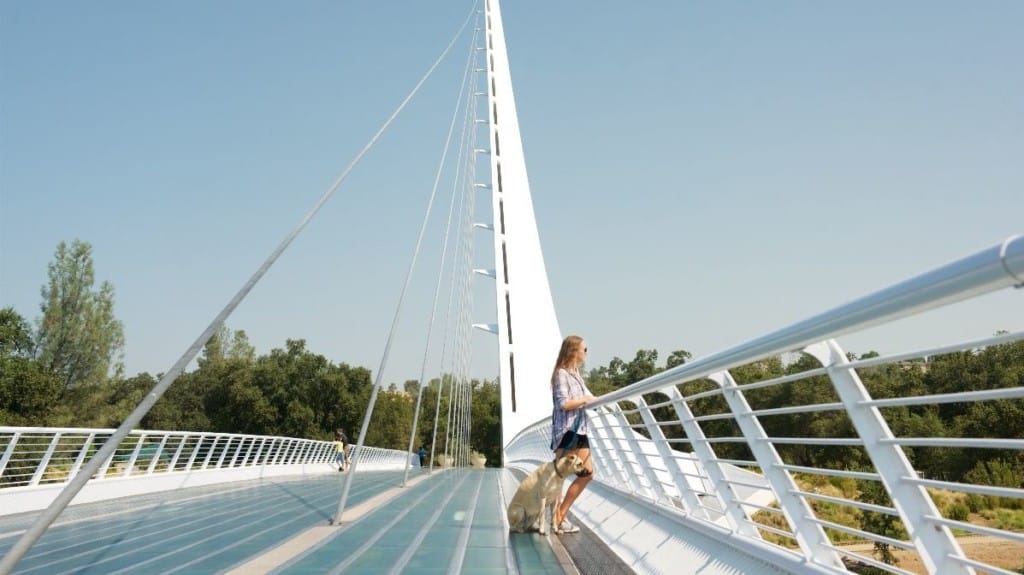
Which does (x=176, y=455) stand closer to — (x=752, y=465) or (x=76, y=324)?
(x=752, y=465)

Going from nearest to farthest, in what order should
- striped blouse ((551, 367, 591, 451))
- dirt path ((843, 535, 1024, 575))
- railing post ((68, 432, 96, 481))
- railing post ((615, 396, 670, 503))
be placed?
railing post ((615, 396, 670, 503)) → striped blouse ((551, 367, 591, 451)) → railing post ((68, 432, 96, 481)) → dirt path ((843, 535, 1024, 575))

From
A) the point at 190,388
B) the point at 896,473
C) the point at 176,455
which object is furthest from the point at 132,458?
the point at 190,388

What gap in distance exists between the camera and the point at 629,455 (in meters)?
7.64

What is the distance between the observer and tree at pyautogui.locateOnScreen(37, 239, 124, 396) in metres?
48.5

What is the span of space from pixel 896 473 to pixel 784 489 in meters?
0.96

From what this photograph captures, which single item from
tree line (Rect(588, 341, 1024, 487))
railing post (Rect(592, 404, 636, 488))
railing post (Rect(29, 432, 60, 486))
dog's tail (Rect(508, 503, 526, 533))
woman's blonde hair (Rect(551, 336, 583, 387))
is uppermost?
railing post (Rect(29, 432, 60, 486))

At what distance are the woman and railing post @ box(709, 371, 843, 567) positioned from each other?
A: 3.29 meters

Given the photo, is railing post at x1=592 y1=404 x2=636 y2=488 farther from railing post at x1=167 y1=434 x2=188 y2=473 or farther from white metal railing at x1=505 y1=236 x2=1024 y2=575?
railing post at x1=167 y1=434 x2=188 y2=473

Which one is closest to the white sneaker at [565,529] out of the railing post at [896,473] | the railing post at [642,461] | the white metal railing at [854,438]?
the railing post at [642,461]

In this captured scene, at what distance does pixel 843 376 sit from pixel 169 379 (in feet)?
11.4

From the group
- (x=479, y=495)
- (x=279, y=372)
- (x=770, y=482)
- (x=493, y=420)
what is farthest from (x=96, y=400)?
(x=493, y=420)

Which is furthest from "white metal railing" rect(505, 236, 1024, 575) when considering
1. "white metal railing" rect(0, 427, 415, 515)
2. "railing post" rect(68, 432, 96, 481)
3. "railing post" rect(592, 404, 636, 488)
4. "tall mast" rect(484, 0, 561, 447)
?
"tall mast" rect(484, 0, 561, 447)

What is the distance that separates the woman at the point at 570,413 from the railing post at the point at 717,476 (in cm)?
228

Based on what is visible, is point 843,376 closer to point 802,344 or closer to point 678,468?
point 802,344
